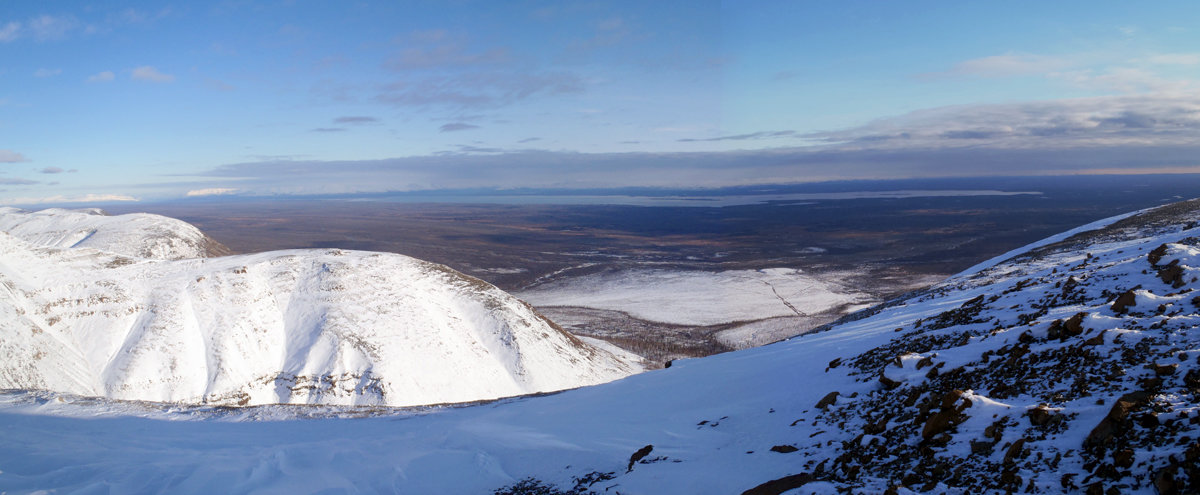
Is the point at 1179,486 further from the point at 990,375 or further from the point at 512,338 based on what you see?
the point at 512,338

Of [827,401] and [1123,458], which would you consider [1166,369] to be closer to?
[1123,458]

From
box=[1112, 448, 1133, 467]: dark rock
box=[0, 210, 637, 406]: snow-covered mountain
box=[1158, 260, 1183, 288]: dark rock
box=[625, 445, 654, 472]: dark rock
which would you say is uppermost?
box=[1158, 260, 1183, 288]: dark rock

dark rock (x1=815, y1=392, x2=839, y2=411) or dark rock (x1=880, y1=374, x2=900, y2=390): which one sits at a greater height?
dark rock (x1=880, y1=374, x2=900, y2=390)

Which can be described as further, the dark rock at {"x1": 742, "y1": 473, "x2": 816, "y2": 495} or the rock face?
the dark rock at {"x1": 742, "y1": 473, "x2": 816, "y2": 495}

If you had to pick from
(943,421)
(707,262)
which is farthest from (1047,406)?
(707,262)

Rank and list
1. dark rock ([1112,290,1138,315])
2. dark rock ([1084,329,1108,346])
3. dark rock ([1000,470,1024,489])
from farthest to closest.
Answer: dark rock ([1112,290,1138,315]), dark rock ([1084,329,1108,346]), dark rock ([1000,470,1024,489])

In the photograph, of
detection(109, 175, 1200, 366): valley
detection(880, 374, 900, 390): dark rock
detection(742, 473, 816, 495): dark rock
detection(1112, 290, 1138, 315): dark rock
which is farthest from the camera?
detection(109, 175, 1200, 366): valley

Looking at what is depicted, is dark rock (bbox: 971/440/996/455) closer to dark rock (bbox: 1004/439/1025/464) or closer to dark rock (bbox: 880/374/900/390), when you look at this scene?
dark rock (bbox: 1004/439/1025/464)

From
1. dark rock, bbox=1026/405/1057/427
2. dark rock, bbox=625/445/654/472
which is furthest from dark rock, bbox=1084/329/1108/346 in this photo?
dark rock, bbox=625/445/654/472
